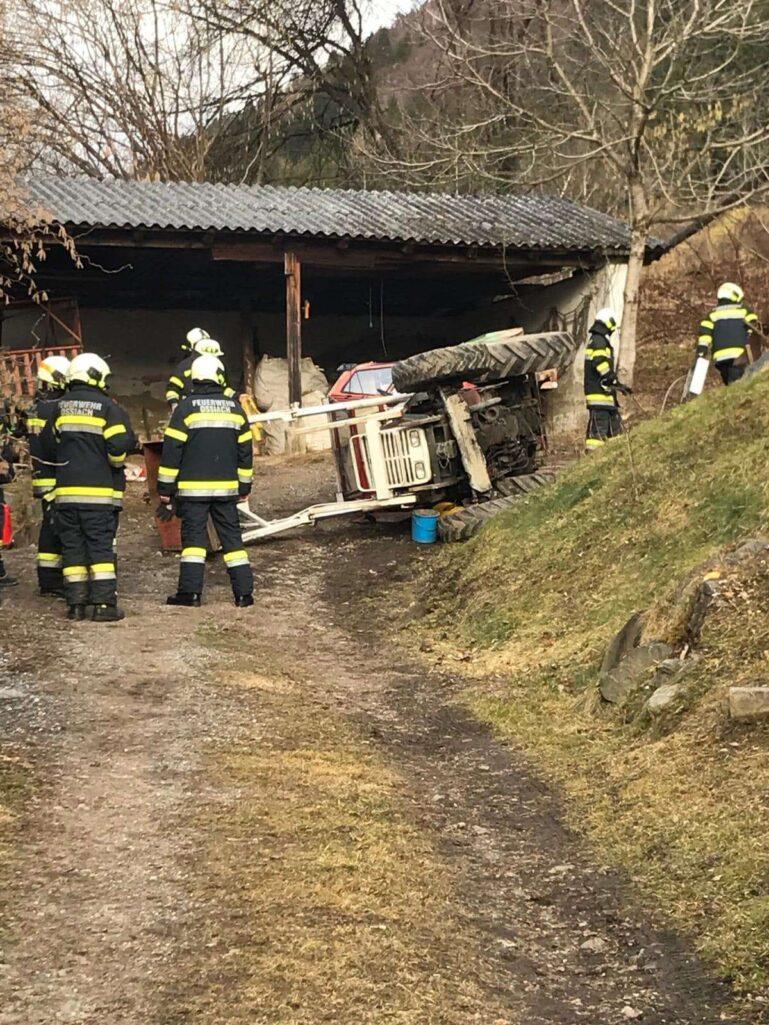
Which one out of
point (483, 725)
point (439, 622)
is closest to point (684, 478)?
point (439, 622)

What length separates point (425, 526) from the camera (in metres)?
10.8

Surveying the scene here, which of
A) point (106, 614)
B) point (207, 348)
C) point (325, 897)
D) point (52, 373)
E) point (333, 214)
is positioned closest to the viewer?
point (325, 897)

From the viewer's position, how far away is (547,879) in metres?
4.00

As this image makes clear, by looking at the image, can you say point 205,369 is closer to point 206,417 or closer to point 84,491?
point 206,417

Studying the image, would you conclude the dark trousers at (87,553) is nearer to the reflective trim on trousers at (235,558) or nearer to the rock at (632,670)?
the reflective trim on trousers at (235,558)

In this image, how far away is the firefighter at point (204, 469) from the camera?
27.2 feet

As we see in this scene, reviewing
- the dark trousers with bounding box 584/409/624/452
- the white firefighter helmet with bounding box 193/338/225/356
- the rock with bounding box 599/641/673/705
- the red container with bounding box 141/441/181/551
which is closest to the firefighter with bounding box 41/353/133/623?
the white firefighter helmet with bounding box 193/338/225/356

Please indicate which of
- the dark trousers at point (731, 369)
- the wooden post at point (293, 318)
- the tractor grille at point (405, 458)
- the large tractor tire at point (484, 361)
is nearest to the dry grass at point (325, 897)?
the tractor grille at point (405, 458)

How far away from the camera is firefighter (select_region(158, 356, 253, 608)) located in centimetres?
830

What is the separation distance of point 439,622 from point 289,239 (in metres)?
10.1

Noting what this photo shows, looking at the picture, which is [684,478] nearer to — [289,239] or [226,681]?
[226,681]

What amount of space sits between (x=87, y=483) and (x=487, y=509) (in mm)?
3611

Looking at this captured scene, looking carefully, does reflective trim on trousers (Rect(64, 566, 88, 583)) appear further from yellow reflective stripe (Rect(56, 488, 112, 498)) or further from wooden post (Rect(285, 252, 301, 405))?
wooden post (Rect(285, 252, 301, 405))

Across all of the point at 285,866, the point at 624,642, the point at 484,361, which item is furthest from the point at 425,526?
the point at 285,866
